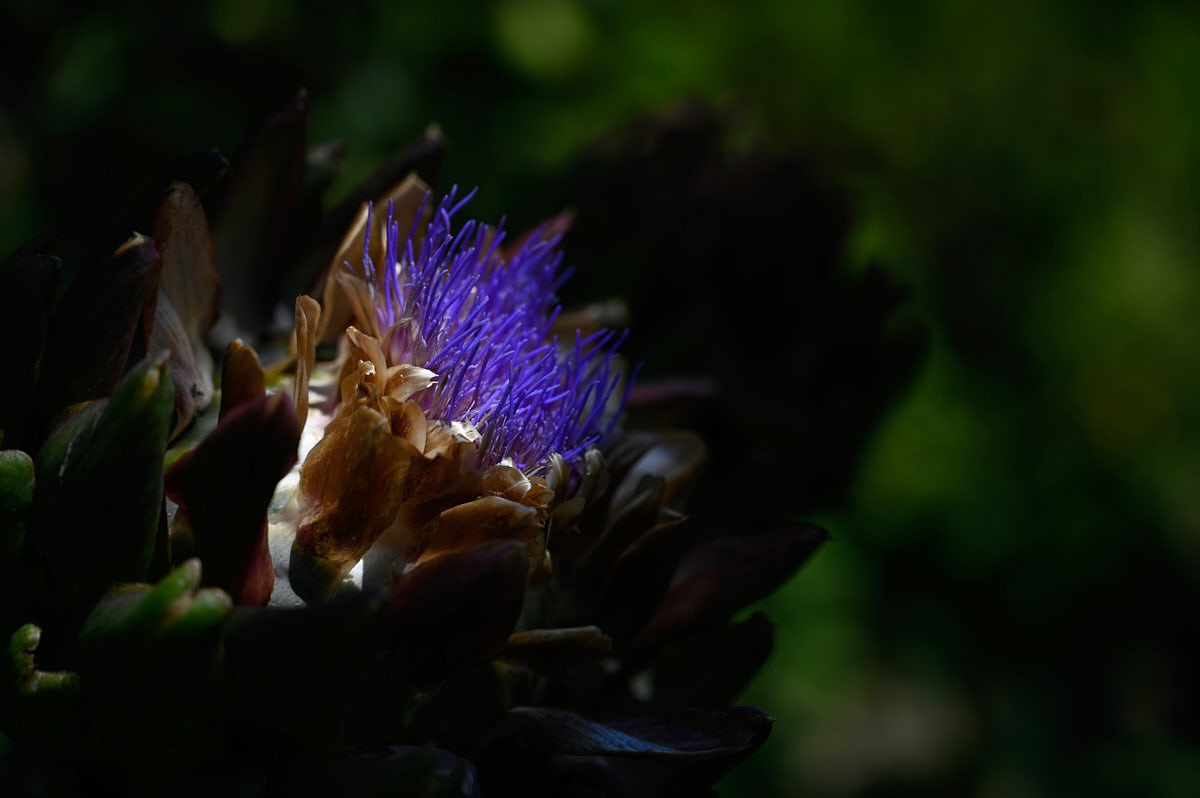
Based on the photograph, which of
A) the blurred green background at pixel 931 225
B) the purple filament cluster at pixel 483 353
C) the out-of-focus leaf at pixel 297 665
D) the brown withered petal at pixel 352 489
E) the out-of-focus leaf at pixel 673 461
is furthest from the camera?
the blurred green background at pixel 931 225

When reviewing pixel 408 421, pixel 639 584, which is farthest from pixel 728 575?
pixel 408 421

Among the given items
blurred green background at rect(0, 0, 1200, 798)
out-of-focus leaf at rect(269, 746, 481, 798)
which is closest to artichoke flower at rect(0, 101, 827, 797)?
out-of-focus leaf at rect(269, 746, 481, 798)

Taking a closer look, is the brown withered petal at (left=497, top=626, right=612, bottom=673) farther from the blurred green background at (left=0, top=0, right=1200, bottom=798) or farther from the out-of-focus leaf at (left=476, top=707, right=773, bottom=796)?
the blurred green background at (left=0, top=0, right=1200, bottom=798)

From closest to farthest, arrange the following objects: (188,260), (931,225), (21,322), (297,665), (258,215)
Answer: (297,665)
(21,322)
(188,260)
(258,215)
(931,225)

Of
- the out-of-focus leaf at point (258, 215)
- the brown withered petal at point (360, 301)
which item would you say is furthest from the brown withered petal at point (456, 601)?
the out-of-focus leaf at point (258, 215)

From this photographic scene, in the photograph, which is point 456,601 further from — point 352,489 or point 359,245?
point 359,245

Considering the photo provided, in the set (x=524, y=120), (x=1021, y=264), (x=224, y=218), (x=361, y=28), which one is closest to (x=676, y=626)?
(x=224, y=218)

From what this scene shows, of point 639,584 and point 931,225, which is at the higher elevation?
point 931,225

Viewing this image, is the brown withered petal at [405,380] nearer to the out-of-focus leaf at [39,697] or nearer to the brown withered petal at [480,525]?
the brown withered petal at [480,525]
